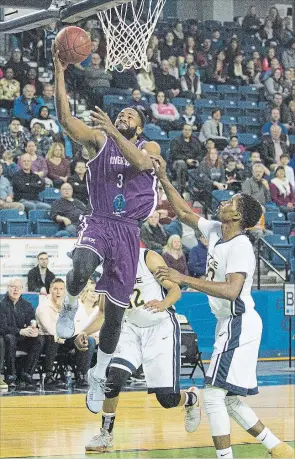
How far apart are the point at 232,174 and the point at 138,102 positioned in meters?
2.14

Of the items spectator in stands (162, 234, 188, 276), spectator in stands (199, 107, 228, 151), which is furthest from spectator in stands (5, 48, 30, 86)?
spectator in stands (162, 234, 188, 276)

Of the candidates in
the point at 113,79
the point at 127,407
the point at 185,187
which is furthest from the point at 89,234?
the point at 113,79

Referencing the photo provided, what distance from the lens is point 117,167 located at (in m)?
8.07

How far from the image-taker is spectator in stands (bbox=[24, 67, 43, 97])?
18500mm

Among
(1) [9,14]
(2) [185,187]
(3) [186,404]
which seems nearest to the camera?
(3) [186,404]

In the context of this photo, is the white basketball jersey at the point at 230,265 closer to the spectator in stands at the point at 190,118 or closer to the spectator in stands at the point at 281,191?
the spectator in stands at the point at 281,191

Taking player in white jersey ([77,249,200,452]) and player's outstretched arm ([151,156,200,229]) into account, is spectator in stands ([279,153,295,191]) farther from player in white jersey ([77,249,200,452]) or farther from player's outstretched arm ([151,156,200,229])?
player's outstretched arm ([151,156,200,229])

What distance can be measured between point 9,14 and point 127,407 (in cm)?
437

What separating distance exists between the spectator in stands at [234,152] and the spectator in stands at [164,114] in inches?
42.2

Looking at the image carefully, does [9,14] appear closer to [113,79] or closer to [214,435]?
[214,435]

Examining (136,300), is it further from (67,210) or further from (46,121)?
(46,121)

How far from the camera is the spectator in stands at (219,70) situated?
22547 mm

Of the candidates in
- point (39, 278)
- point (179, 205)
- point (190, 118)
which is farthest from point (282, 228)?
point (179, 205)

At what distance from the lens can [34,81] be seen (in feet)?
61.1
